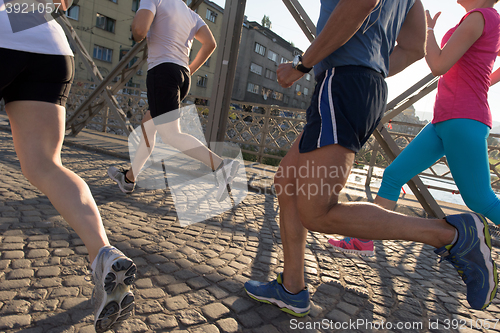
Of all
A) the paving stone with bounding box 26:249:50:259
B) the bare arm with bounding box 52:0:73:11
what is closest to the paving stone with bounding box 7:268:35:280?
the paving stone with bounding box 26:249:50:259

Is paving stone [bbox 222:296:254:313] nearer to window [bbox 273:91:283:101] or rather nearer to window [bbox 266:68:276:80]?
window [bbox 266:68:276:80]

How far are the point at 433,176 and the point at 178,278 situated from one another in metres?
6.54

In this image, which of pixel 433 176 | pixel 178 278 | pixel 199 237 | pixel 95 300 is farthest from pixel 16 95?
pixel 433 176

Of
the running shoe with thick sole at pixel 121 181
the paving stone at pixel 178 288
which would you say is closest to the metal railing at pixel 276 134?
the running shoe with thick sole at pixel 121 181

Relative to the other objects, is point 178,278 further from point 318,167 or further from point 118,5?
point 118,5

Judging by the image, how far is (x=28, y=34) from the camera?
1479 mm

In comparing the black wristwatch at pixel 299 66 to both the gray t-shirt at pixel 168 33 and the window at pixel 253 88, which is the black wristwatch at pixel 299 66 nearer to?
the gray t-shirt at pixel 168 33

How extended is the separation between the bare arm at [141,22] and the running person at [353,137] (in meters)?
2.03

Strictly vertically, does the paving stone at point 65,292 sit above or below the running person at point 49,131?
below

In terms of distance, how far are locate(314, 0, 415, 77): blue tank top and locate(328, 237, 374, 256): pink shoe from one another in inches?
55.8

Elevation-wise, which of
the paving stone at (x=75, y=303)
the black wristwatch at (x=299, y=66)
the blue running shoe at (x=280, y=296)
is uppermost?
the black wristwatch at (x=299, y=66)

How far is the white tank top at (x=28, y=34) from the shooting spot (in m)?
1.45

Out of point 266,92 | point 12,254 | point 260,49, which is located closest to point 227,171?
point 12,254

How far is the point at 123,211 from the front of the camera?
3.06 meters
